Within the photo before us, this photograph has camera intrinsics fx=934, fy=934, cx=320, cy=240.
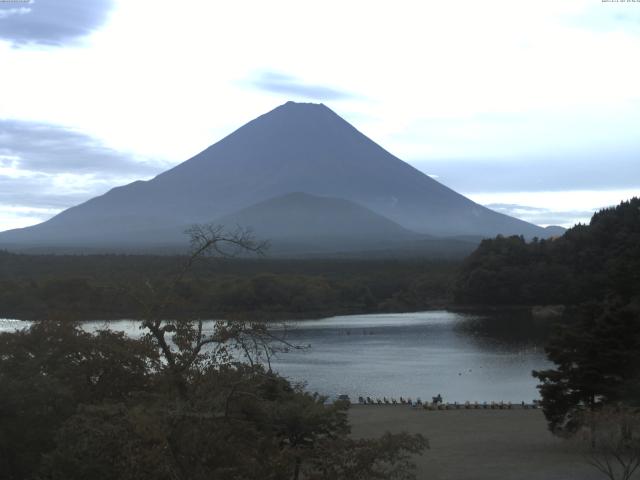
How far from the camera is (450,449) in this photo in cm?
1402

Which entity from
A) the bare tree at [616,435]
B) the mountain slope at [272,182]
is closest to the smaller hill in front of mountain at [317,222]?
the mountain slope at [272,182]

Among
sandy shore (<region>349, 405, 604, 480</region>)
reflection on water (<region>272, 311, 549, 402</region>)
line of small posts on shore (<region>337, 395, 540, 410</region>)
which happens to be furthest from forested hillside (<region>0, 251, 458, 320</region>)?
sandy shore (<region>349, 405, 604, 480</region>)

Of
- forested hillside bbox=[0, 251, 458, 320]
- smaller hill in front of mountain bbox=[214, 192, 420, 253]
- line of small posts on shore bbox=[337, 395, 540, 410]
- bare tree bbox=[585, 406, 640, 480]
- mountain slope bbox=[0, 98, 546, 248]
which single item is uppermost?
mountain slope bbox=[0, 98, 546, 248]

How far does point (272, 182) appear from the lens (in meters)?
165

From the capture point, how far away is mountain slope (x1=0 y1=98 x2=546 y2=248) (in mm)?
160750

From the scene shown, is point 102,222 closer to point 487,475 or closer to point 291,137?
point 291,137

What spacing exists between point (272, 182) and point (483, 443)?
152m

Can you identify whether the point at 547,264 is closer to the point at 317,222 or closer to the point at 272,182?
the point at 317,222

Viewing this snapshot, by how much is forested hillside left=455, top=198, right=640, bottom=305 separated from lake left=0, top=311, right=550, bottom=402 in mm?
7019

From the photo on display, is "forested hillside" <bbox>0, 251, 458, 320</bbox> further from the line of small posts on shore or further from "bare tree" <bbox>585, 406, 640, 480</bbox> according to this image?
"bare tree" <bbox>585, 406, 640, 480</bbox>

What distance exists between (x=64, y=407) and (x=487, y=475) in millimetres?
5535

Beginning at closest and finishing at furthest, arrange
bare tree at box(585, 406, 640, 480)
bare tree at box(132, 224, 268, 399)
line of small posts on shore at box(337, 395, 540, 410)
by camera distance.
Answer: bare tree at box(132, 224, 268, 399) < bare tree at box(585, 406, 640, 480) < line of small posts on shore at box(337, 395, 540, 410)

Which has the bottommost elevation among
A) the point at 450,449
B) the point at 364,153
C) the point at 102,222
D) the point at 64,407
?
the point at 450,449

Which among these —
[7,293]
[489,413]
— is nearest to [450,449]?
[489,413]
